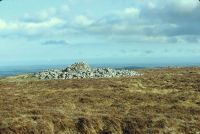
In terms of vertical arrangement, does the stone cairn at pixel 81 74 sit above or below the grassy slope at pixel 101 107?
above

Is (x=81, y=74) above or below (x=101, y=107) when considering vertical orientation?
above

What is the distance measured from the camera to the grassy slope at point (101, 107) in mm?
31203

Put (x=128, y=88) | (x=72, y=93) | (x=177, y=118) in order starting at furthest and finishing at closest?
1. (x=128, y=88)
2. (x=72, y=93)
3. (x=177, y=118)

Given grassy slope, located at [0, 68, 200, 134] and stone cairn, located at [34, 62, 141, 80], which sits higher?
stone cairn, located at [34, 62, 141, 80]

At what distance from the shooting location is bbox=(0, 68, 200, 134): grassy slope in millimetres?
31203

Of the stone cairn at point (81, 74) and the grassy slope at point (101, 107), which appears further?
the stone cairn at point (81, 74)

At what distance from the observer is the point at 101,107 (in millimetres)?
37562

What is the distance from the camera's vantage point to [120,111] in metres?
35.5

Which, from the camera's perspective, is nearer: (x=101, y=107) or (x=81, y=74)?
(x=101, y=107)

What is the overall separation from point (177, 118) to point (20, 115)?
10.6 m

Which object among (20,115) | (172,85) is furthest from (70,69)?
(20,115)

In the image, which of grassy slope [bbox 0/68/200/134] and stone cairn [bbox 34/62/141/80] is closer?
grassy slope [bbox 0/68/200/134]

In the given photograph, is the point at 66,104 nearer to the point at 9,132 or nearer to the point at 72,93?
the point at 72,93

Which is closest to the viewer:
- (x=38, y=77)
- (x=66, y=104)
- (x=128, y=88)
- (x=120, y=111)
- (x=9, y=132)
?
(x=9, y=132)
